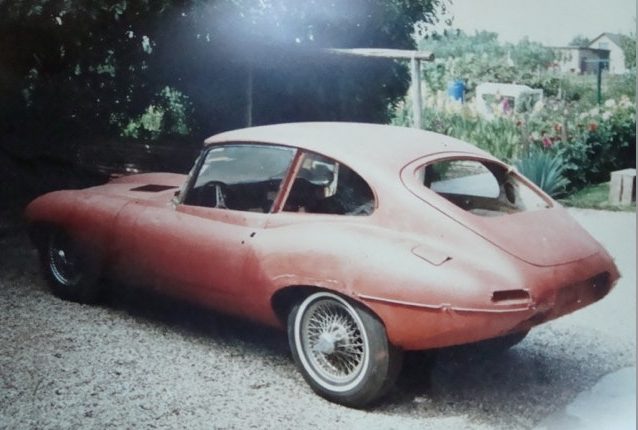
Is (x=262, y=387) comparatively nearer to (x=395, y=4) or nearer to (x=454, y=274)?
(x=454, y=274)

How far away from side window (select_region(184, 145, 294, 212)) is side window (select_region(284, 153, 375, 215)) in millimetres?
49

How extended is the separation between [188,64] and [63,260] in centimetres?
69

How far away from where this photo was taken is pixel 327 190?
5.12 feet

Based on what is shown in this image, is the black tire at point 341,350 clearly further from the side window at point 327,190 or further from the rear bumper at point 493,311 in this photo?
the side window at point 327,190

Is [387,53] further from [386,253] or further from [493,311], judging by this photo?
[493,311]

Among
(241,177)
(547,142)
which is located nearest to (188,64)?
(241,177)

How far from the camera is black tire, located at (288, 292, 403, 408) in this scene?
141 centimetres

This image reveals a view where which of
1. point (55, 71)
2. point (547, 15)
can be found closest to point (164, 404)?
point (55, 71)

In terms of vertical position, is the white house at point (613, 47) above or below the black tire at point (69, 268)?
above

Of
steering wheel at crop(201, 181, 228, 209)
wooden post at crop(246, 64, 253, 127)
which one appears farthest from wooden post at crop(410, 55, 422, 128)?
steering wheel at crop(201, 181, 228, 209)

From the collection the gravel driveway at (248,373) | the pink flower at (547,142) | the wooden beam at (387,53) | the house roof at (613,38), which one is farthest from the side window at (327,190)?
the house roof at (613,38)

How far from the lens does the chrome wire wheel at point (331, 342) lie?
4.79 feet

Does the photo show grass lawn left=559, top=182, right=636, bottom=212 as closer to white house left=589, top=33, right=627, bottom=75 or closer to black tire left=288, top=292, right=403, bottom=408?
white house left=589, top=33, right=627, bottom=75

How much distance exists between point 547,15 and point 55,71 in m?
1.18
